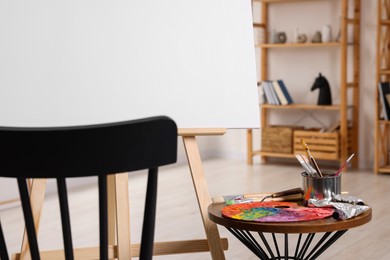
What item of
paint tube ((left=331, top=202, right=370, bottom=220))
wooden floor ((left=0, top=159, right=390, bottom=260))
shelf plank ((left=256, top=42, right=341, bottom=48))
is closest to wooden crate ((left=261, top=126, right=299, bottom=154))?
wooden floor ((left=0, top=159, right=390, bottom=260))

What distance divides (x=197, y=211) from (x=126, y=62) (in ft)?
6.59

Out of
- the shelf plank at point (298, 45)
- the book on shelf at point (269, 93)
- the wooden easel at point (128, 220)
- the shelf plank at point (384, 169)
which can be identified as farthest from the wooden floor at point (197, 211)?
the shelf plank at point (298, 45)

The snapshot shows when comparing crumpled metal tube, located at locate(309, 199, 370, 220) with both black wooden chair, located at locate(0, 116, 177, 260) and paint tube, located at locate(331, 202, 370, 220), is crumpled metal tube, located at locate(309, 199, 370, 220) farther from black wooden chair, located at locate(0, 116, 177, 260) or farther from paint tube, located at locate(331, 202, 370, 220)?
black wooden chair, located at locate(0, 116, 177, 260)

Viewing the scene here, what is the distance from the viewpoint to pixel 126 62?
228 cm

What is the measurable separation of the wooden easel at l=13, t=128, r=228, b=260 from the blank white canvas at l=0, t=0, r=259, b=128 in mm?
117

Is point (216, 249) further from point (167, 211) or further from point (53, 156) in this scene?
point (167, 211)

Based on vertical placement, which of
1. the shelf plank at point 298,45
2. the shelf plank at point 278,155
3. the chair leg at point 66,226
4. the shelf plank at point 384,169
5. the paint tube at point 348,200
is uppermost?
the shelf plank at point 298,45

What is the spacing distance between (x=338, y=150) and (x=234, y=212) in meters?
3.57

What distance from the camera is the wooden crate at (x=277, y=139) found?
5.68 meters

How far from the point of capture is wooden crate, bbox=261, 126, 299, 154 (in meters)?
5.68

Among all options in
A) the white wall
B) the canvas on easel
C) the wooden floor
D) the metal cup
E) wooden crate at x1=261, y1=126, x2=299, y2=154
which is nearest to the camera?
the metal cup

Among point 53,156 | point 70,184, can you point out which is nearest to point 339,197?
point 53,156

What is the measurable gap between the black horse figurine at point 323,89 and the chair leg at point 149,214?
437 centimetres

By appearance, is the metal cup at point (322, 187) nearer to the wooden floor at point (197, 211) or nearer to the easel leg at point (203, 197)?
the easel leg at point (203, 197)
